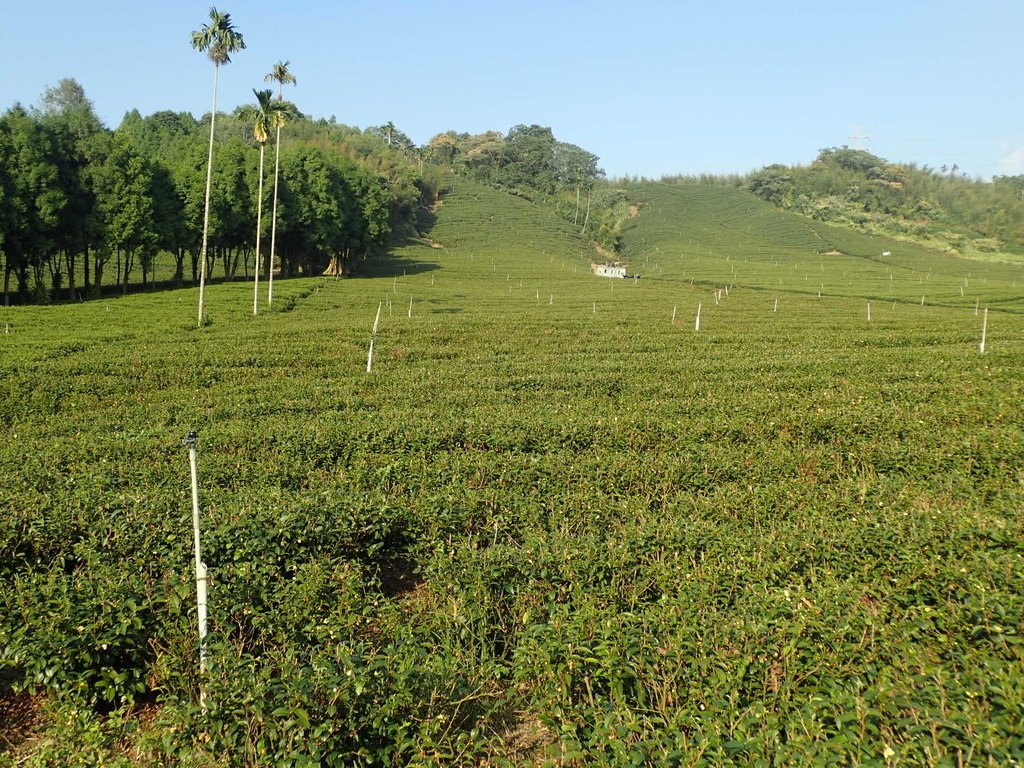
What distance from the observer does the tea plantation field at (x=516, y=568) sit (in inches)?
224

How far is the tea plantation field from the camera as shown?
5695 mm

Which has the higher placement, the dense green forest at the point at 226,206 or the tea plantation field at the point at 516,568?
the dense green forest at the point at 226,206

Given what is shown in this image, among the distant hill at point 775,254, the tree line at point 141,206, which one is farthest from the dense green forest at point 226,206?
the distant hill at point 775,254

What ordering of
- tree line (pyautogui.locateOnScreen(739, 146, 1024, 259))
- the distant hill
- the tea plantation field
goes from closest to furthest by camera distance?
the tea plantation field < the distant hill < tree line (pyautogui.locateOnScreen(739, 146, 1024, 259))

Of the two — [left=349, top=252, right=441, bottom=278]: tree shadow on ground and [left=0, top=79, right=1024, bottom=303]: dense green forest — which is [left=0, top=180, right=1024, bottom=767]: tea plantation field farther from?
[left=349, top=252, right=441, bottom=278]: tree shadow on ground

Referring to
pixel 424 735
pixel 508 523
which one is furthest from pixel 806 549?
pixel 424 735

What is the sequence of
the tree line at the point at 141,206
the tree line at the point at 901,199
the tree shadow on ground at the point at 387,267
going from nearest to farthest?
the tree line at the point at 141,206
the tree shadow on ground at the point at 387,267
the tree line at the point at 901,199

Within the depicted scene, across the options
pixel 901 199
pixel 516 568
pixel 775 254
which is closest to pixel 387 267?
pixel 775 254

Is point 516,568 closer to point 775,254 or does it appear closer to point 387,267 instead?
point 387,267

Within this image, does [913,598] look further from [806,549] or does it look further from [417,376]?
[417,376]

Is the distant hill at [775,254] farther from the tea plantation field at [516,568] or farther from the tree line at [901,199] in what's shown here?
the tea plantation field at [516,568]

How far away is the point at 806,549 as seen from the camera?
28.7ft

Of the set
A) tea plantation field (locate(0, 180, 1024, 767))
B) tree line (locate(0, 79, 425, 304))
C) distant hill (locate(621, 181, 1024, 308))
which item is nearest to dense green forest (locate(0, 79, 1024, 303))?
tree line (locate(0, 79, 425, 304))

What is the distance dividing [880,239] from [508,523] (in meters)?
129
